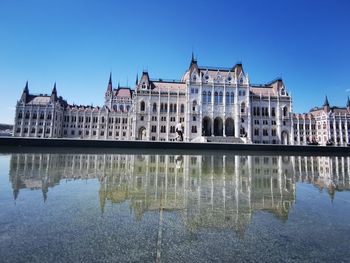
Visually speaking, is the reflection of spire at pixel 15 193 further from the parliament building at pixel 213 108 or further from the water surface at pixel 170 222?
the parliament building at pixel 213 108

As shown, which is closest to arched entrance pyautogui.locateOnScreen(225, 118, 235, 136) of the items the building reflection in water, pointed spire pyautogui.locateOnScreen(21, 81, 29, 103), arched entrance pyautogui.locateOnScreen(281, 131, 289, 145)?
arched entrance pyautogui.locateOnScreen(281, 131, 289, 145)

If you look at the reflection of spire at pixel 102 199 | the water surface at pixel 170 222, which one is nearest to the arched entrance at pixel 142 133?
the water surface at pixel 170 222

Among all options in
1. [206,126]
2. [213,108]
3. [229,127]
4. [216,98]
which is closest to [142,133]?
[206,126]

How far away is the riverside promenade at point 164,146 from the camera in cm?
2123

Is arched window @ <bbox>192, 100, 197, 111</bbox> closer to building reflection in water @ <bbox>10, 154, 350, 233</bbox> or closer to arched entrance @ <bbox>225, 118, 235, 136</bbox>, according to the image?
arched entrance @ <bbox>225, 118, 235, 136</bbox>

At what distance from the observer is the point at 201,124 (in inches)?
2398

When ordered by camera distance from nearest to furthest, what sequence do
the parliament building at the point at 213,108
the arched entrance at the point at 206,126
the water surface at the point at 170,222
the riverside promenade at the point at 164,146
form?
the water surface at the point at 170,222 → the riverside promenade at the point at 164,146 → the parliament building at the point at 213,108 → the arched entrance at the point at 206,126

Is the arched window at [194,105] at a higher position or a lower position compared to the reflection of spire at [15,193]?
higher

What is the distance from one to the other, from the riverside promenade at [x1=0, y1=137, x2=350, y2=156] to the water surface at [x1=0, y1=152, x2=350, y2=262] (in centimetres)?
1580

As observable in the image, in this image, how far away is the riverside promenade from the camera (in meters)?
21.2

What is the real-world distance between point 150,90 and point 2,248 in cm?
6221

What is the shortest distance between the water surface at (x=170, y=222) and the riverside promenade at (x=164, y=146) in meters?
15.8

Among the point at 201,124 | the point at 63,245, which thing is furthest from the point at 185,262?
the point at 201,124

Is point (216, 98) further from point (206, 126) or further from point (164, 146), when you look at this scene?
point (164, 146)
